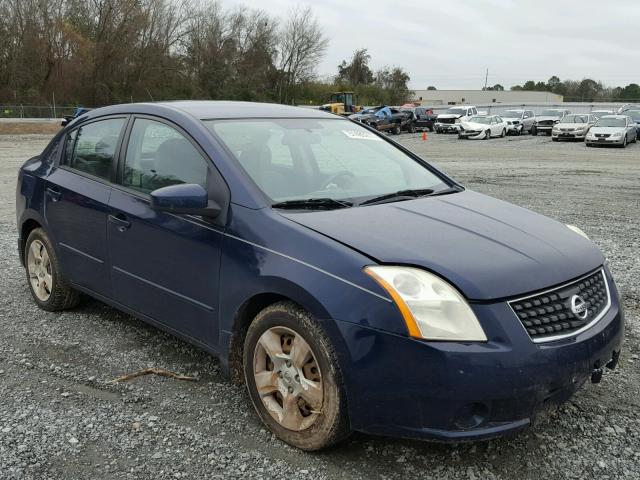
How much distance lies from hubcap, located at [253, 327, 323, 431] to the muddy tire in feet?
7.50

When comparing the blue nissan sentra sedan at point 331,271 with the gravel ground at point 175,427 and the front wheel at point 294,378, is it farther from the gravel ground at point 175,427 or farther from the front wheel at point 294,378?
the gravel ground at point 175,427

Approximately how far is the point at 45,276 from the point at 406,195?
3.01 meters

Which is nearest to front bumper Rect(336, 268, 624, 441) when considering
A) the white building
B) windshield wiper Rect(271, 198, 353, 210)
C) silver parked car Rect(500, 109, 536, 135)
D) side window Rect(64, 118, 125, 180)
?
windshield wiper Rect(271, 198, 353, 210)

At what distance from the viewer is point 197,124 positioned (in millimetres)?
3557

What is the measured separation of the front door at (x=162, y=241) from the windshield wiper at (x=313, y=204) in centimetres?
38

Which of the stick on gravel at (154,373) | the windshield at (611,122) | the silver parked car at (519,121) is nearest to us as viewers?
the stick on gravel at (154,373)

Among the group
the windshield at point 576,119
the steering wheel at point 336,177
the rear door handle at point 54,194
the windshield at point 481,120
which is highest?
the windshield at point 576,119

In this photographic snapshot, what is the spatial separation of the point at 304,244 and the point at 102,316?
2.61m

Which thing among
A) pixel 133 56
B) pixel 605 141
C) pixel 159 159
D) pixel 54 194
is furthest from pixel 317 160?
pixel 133 56

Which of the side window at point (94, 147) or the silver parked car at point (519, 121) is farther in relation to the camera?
the silver parked car at point (519, 121)

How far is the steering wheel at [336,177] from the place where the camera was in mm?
3539

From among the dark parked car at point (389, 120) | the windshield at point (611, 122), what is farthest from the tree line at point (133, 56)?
the windshield at point (611, 122)

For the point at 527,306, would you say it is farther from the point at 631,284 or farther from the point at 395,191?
the point at 631,284

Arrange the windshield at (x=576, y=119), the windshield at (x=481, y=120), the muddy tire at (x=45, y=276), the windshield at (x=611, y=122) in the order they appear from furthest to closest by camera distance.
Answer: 1. the windshield at (x=481, y=120)
2. the windshield at (x=576, y=119)
3. the windshield at (x=611, y=122)
4. the muddy tire at (x=45, y=276)
